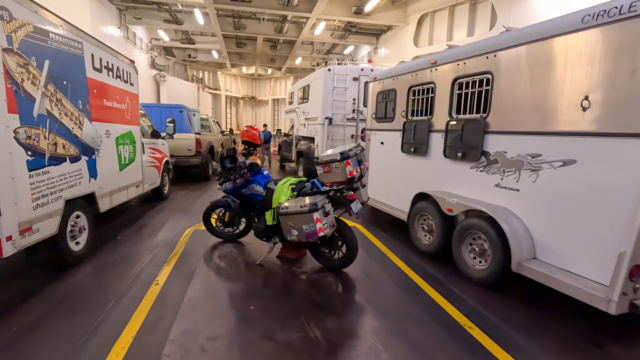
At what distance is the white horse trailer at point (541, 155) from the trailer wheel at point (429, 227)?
0.02 meters

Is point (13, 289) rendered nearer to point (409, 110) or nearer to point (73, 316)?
point (73, 316)

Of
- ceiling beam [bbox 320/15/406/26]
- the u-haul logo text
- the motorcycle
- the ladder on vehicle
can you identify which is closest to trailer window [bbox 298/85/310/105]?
the ladder on vehicle

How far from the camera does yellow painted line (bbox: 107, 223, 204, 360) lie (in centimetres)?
249

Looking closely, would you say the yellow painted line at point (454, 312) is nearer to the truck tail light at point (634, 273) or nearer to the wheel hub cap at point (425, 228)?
the wheel hub cap at point (425, 228)

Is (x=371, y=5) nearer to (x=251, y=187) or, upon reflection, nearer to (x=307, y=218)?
(x=251, y=187)

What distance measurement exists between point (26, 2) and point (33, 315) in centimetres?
279

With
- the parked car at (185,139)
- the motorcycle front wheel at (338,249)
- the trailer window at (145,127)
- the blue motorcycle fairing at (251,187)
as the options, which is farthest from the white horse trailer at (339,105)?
the motorcycle front wheel at (338,249)

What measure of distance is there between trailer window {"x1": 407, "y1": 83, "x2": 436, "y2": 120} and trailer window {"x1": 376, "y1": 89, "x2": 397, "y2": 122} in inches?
14.7

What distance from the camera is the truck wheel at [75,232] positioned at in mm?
3633

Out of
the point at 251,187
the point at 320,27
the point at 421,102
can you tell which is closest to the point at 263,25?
the point at 320,27

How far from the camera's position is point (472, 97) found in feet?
12.6

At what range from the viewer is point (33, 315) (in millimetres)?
2889

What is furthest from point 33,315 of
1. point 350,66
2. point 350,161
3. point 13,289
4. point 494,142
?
point 350,66

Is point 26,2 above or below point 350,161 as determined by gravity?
above
